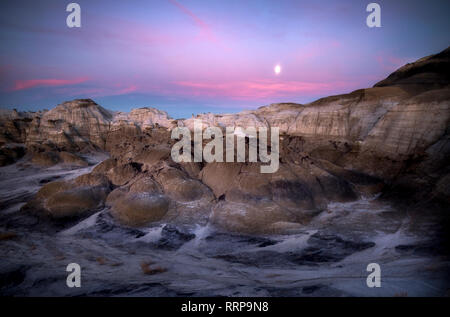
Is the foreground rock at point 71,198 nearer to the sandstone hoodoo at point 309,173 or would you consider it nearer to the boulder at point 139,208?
the sandstone hoodoo at point 309,173

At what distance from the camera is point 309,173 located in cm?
2225

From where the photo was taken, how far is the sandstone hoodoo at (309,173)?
18828mm

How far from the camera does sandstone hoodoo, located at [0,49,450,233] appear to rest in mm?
18828

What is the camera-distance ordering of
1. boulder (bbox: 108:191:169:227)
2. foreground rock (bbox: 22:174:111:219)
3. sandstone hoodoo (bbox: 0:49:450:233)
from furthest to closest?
foreground rock (bbox: 22:174:111:219)
boulder (bbox: 108:191:169:227)
sandstone hoodoo (bbox: 0:49:450:233)

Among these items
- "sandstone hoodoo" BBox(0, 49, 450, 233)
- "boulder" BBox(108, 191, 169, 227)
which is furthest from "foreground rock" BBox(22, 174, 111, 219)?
"boulder" BBox(108, 191, 169, 227)

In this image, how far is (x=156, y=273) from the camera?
39.6ft

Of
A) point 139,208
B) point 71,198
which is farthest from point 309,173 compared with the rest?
point 71,198

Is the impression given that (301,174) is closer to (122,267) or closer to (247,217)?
(247,217)

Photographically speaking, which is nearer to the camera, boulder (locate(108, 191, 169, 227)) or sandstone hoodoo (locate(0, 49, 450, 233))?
sandstone hoodoo (locate(0, 49, 450, 233))

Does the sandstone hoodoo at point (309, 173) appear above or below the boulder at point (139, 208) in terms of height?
above

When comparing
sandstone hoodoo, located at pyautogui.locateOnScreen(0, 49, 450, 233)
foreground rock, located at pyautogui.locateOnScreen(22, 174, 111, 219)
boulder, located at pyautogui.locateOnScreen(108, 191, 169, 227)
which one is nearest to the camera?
sandstone hoodoo, located at pyautogui.locateOnScreen(0, 49, 450, 233)

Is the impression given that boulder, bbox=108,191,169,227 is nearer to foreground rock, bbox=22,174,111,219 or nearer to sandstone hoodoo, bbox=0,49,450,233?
sandstone hoodoo, bbox=0,49,450,233

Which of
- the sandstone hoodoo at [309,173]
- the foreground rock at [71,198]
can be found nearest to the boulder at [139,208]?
the sandstone hoodoo at [309,173]

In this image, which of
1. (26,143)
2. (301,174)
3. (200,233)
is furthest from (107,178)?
(26,143)
